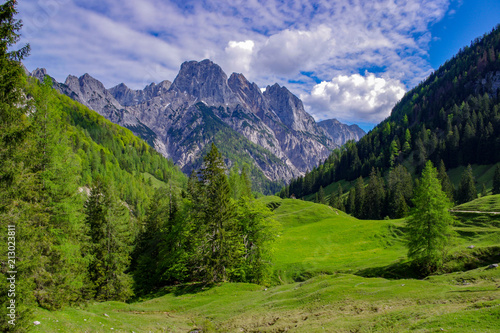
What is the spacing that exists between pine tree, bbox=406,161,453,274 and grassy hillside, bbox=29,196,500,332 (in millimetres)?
2815

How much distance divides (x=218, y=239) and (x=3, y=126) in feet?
94.7

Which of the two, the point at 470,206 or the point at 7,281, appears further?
the point at 470,206

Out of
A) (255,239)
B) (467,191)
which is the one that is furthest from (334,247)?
(467,191)

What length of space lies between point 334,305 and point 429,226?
76.2ft

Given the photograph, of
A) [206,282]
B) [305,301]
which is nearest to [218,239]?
[206,282]

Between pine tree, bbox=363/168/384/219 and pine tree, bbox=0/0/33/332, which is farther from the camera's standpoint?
pine tree, bbox=363/168/384/219

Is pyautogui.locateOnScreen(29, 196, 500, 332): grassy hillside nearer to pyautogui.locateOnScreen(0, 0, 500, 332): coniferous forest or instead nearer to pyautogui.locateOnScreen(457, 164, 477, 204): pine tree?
pyautogui.locateOnScreen(0, 0, 500, 332): coniferous forest

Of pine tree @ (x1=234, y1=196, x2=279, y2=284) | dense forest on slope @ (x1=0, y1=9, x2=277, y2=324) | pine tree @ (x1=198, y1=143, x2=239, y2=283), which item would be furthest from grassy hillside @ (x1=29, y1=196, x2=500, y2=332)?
pine tree @ (x1=234, y1=196, x2=279, y2=284)

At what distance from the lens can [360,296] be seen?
2439 cm

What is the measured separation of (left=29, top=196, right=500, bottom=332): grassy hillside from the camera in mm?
15977

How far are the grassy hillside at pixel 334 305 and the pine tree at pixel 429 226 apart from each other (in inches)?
111

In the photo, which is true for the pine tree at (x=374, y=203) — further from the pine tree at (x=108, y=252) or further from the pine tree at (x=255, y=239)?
the pine tree at (x=108, y=252)

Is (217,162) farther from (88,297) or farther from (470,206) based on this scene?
(470,206)

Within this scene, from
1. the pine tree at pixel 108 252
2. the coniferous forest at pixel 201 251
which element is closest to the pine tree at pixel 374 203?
the coniferous forest at pixel 201 251
